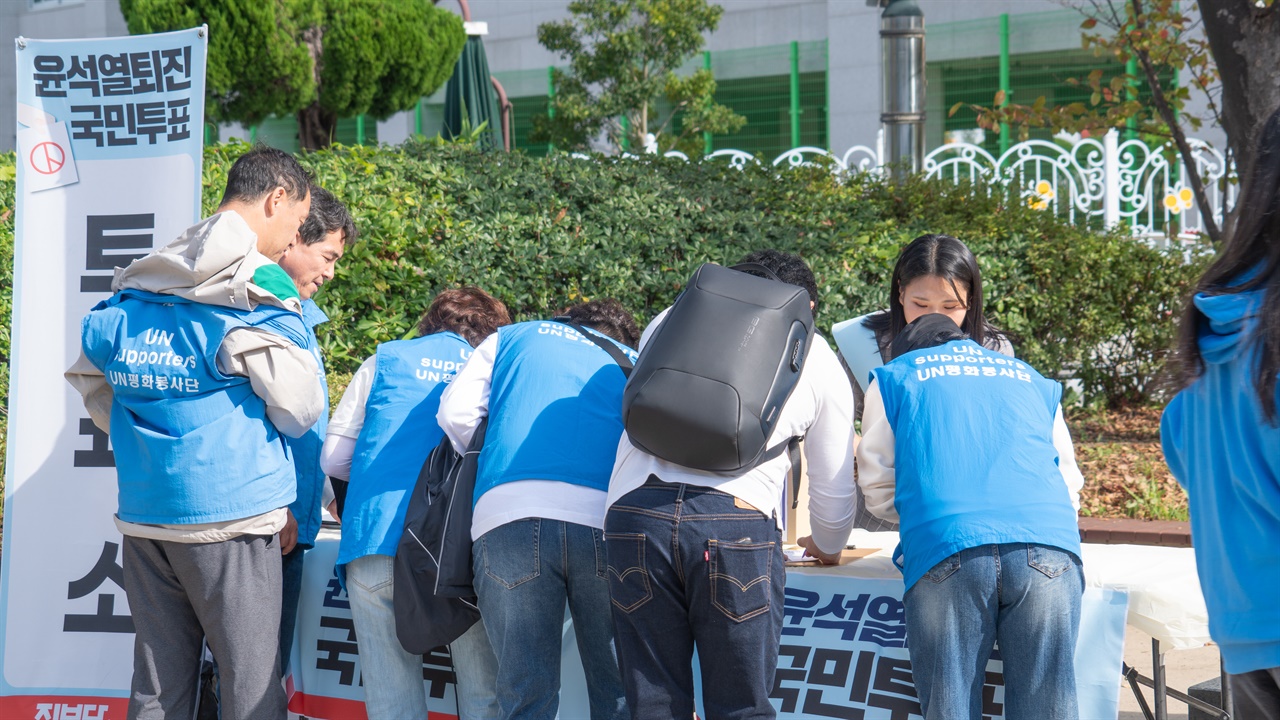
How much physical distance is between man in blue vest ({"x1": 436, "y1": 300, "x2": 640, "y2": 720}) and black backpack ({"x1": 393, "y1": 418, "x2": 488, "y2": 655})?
0.06 metres

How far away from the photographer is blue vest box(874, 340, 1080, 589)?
264 centimetres

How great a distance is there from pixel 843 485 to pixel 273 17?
28.8 ft

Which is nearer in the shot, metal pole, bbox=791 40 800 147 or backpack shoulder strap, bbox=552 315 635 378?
backpack shoulder strap, bbox=552 315 635 378

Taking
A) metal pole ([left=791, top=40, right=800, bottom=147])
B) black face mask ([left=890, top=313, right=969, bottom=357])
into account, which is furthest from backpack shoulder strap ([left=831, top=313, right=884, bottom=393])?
metal pole ([left=791, top=40, right=800, bottom=147])

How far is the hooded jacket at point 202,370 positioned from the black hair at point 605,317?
2.45ft

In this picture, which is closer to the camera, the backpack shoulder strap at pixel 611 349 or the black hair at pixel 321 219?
the backpack shoulder strap at pixel 611 349

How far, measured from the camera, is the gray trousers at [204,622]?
308 centimetres

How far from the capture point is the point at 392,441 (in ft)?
10.7

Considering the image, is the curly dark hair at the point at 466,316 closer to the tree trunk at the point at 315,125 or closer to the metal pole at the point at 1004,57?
the tree trunk at the point at 315,125

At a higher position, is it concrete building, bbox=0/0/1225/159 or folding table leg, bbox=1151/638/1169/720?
concrete building, bbox=0/0/1225/159

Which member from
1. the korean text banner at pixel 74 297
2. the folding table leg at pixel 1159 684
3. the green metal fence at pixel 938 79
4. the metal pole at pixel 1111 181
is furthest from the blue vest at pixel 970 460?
the green metal fence at pixel 938 79

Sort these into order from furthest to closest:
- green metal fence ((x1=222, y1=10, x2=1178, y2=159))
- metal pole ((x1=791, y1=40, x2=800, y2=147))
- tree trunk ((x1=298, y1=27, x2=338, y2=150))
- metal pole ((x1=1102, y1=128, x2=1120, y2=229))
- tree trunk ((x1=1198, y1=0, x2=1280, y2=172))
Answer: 1. metal pole ((x1=791, y1=40, x2=800, y2=147))
2. green metal fence ((x1=222, y1=10, x2=1178, y2=159))
3. metal pole ((x1=1102, y1=128, x2=1120, y2=229))
4. tree trunk ((x1=298, y1=27, x2=338, y2=150))
5. tree trunk ((x1=1198, y1=0, x2=1280, y2=172))

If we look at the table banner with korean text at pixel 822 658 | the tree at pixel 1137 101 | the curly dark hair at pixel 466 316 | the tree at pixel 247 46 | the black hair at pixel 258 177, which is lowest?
the table banner with korean text at pixel 822 658

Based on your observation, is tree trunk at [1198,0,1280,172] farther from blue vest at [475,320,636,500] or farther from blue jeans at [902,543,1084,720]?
blue vest at [475,320,636,500]
